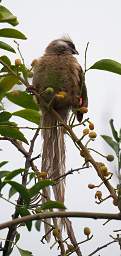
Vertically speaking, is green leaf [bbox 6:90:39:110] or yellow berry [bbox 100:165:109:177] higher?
green leaf [bbox 6:90:39:110]

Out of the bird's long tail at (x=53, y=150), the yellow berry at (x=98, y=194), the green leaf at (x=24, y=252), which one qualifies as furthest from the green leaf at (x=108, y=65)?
the bird's long tail at (x=53, y=150)

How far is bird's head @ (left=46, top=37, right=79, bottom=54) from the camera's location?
3.11 metres

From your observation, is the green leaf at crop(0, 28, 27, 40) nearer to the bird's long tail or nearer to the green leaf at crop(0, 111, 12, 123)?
the green leaf at crop(0, 111, 12, 123)

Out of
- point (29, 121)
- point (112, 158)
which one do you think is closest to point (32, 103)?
point (29, 121)

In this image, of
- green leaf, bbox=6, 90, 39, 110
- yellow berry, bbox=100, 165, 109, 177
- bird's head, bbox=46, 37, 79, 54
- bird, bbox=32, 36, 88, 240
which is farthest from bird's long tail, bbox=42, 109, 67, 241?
yellow berry, bbox=100, 165, 109, 177

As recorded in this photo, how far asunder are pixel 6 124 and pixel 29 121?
0.16m

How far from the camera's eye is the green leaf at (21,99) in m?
1.57

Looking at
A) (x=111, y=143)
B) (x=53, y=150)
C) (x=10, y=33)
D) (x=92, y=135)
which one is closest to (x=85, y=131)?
(x=92, y=135)

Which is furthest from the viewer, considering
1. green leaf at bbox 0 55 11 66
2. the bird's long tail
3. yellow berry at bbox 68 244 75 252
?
the bird's long tail

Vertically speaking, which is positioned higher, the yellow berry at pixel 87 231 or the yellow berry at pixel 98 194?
the yellow berry at pixel 98 194

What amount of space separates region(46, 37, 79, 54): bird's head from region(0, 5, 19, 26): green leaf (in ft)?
5.27

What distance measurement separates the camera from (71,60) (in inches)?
116

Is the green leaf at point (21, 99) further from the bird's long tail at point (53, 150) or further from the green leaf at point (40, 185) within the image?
the bird's long tail at point (53, 150)

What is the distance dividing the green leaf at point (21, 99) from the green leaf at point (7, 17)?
0.21m
